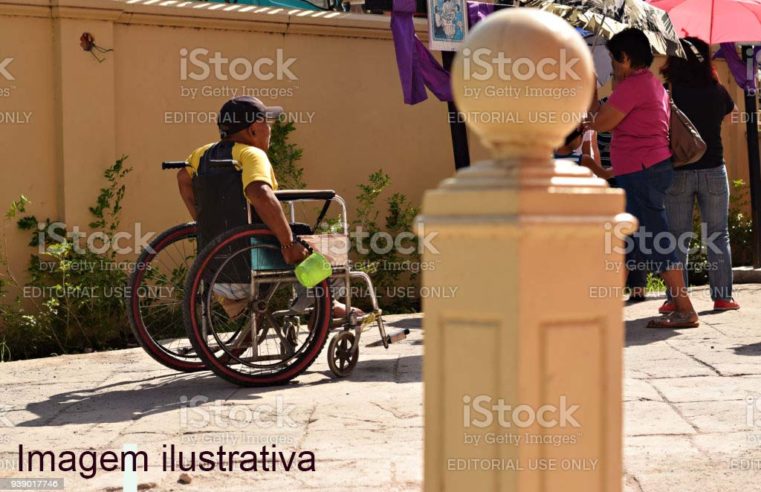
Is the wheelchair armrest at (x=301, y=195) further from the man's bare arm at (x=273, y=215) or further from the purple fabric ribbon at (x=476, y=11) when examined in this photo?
the purple fabric ribbon at (x=476, y=11)

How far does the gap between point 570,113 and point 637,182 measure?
15.5ft

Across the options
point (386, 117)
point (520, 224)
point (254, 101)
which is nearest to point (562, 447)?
point (520, 224)

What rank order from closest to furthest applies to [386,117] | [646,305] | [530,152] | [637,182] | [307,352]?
[530,152]
[307,352]
[637,182]
[646,305]
[386,117]

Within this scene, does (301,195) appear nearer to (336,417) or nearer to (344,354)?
(344,354)

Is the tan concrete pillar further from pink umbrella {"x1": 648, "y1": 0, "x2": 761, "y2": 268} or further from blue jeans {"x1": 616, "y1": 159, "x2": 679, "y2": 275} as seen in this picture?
pink umbrella {"x1": 648, "y1": 0, "x2": 761, "y2": 268}

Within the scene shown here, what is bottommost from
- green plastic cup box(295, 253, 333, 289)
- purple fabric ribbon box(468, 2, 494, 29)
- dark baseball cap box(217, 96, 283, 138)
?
green plastic cup box(295, 253, 333, 289)

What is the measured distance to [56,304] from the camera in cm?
716

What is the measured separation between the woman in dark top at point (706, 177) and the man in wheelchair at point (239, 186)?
9.36 feet

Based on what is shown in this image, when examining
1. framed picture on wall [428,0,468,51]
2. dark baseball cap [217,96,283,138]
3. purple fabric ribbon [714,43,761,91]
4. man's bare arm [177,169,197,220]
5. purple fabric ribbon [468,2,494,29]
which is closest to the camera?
dark baseball cap [217,96,283,138]

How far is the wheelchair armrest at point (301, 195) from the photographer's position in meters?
5.60

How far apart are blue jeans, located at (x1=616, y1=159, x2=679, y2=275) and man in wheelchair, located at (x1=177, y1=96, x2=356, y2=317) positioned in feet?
6.90

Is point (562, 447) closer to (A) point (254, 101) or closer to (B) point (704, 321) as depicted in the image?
(A) point (254, 101)

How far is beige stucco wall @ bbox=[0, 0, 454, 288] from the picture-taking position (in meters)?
7.45

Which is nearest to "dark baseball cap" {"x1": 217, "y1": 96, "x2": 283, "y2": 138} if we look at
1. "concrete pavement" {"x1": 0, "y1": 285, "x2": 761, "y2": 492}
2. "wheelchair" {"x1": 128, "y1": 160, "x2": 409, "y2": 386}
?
"wheelchair" {"x1": 128, "y1": 160, "x2": 409, "y2": 386}
